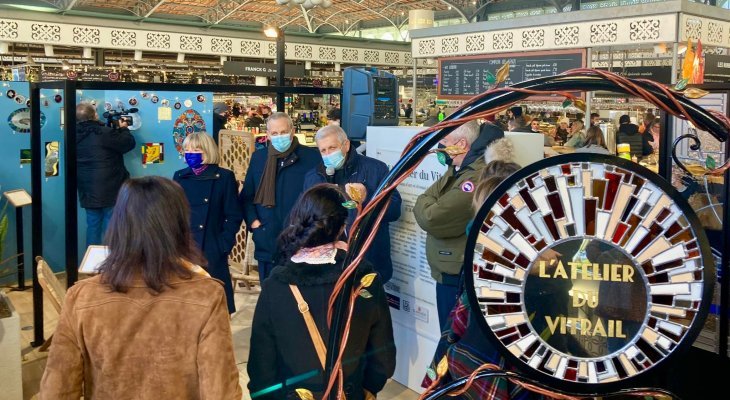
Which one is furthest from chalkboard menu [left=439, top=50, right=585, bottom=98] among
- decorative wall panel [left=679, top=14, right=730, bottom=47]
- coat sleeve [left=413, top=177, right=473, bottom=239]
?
coat sleeve [left=413, top=177, right=473, bottom=239]

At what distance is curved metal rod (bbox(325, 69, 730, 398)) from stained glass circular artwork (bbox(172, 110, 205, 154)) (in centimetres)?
522

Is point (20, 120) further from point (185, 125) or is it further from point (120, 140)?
point (185, 125)

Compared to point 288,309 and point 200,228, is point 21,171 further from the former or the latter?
point 288,309

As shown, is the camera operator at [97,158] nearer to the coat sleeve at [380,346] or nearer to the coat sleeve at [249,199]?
the coat sleeve at [249,199]

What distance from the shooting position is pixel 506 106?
1.01 meters

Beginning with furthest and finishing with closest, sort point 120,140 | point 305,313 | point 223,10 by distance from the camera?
point 223,10, point 120,140, point 305,313

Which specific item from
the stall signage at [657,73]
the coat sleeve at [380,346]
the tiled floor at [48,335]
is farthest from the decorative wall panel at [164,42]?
the coat sleeve at [380,346]

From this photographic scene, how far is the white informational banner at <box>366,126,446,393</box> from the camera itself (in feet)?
11.9

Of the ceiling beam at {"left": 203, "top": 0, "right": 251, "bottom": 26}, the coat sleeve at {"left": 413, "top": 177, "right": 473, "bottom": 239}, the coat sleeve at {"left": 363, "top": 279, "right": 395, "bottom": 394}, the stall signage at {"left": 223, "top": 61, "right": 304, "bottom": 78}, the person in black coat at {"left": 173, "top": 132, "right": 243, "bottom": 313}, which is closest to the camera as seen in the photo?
the coat sleeve at {"left": 363, "top": 279, "right": 395, "bottom": 394}

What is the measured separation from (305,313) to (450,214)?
1.14 metres

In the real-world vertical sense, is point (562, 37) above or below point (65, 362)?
above

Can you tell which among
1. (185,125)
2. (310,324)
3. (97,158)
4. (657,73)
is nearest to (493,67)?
(657,73)

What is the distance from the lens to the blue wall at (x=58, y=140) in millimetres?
5988

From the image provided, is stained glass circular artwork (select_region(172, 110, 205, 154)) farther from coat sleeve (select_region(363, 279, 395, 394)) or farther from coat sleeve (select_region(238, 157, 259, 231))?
coat sleeve (select_region(363, 279, 395, 394))
